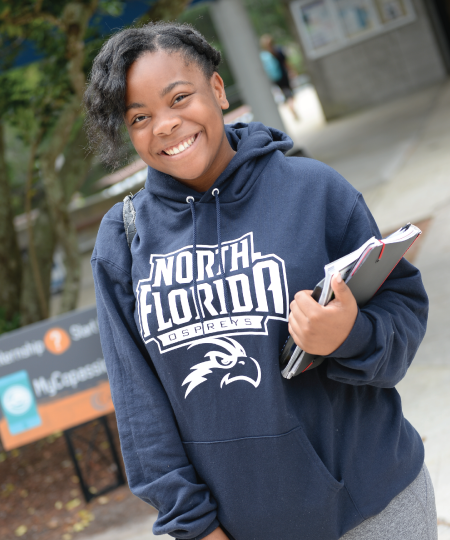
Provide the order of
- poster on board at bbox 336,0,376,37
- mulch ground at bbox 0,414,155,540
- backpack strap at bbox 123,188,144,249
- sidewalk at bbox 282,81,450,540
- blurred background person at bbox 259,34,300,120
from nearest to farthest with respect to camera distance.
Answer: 1. backpack strap at bbox 123,188,144,249
2. sidewalk at bbox 282,81,450,540
3. mulch ground at bbox 0,414,155,540
4. poster on board at bbox 336,0,376,37
5. blurred background person at bbox 259,34,300,120

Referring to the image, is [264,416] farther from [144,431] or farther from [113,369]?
[113,369]

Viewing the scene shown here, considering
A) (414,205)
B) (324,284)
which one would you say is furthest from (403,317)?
(414,205)

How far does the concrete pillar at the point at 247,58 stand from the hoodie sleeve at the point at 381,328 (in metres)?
8.36

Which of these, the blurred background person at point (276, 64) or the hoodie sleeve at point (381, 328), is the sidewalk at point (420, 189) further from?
the hoodie sleeve at point (381, 328)

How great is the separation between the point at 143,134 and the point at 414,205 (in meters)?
5.85

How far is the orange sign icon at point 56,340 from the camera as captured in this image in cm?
400

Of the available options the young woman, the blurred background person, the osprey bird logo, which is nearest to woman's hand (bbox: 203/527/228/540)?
the young woman

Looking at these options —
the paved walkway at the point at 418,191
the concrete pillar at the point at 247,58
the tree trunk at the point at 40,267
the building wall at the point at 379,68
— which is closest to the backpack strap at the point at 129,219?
the paved walkway at the point at 418,191

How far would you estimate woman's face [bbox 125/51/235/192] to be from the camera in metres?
1.48

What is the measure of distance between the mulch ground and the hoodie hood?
2.81 meters

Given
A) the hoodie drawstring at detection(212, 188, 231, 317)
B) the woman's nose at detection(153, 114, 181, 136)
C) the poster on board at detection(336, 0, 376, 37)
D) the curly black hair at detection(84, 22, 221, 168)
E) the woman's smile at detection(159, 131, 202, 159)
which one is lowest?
the hoodie drawstring at detection(212, 188, 231, 317)

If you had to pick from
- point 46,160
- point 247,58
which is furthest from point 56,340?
point 247,58

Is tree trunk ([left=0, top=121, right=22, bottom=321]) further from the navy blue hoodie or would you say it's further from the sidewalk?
the navy blue hoodie

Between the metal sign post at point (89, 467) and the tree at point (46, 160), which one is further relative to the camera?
the tree at point (46, 160)
